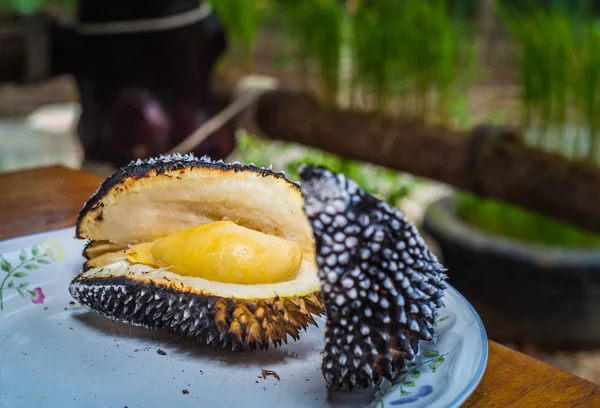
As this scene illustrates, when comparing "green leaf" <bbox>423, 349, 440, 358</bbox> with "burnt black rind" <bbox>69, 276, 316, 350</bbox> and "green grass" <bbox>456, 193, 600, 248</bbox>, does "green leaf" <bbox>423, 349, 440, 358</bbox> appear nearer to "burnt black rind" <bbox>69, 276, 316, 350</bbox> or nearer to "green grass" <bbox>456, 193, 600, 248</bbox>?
"burnt black rind" <bbox>69, 276, 316, 350</bbox>

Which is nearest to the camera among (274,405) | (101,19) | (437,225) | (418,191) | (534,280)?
(274,405)

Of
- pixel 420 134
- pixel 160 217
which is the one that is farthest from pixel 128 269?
pixel 420 134

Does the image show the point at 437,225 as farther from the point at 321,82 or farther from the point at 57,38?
the point at 57,38

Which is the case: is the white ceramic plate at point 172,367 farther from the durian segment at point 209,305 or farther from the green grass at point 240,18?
the green grass at point 240,18

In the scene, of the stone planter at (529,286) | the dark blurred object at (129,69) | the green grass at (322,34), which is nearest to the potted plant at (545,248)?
the stone planter at (529,286)

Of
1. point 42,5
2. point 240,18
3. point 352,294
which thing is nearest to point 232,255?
point 352,294
